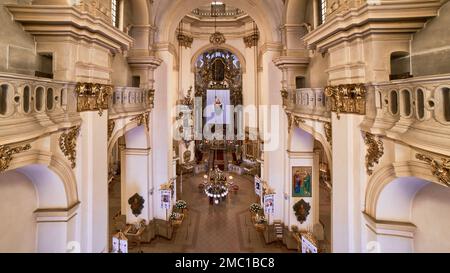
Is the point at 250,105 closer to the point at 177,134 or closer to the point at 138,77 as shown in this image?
the point at 177,134

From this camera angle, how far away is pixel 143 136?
A: 1207cm

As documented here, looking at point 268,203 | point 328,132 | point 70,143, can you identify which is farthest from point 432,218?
point 70,143

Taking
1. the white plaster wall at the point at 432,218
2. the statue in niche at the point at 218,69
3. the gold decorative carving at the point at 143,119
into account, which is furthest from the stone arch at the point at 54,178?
the statue in niche at the point at 218,69

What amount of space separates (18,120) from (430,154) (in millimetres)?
6637

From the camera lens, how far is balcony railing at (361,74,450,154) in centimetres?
416

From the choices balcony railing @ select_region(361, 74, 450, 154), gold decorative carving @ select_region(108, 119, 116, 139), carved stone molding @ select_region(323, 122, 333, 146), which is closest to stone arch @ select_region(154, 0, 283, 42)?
gold decorative carving @ select_region(108, 119, 116, 139)

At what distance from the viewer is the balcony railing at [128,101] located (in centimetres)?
912

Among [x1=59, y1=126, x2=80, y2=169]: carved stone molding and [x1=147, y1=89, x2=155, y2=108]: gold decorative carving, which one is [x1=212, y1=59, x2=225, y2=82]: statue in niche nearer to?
[x1=147, y1=89, x2=155, y2=108]: gold decorative carving

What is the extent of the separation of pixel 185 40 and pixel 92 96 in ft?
55.9

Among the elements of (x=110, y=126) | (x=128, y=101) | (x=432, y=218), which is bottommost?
(x=432, y=218)

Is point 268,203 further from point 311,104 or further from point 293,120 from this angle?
point 311,104

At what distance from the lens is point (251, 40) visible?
22.5m

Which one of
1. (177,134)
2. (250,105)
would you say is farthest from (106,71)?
(250,105)

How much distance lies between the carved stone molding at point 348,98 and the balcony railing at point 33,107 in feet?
19.9
